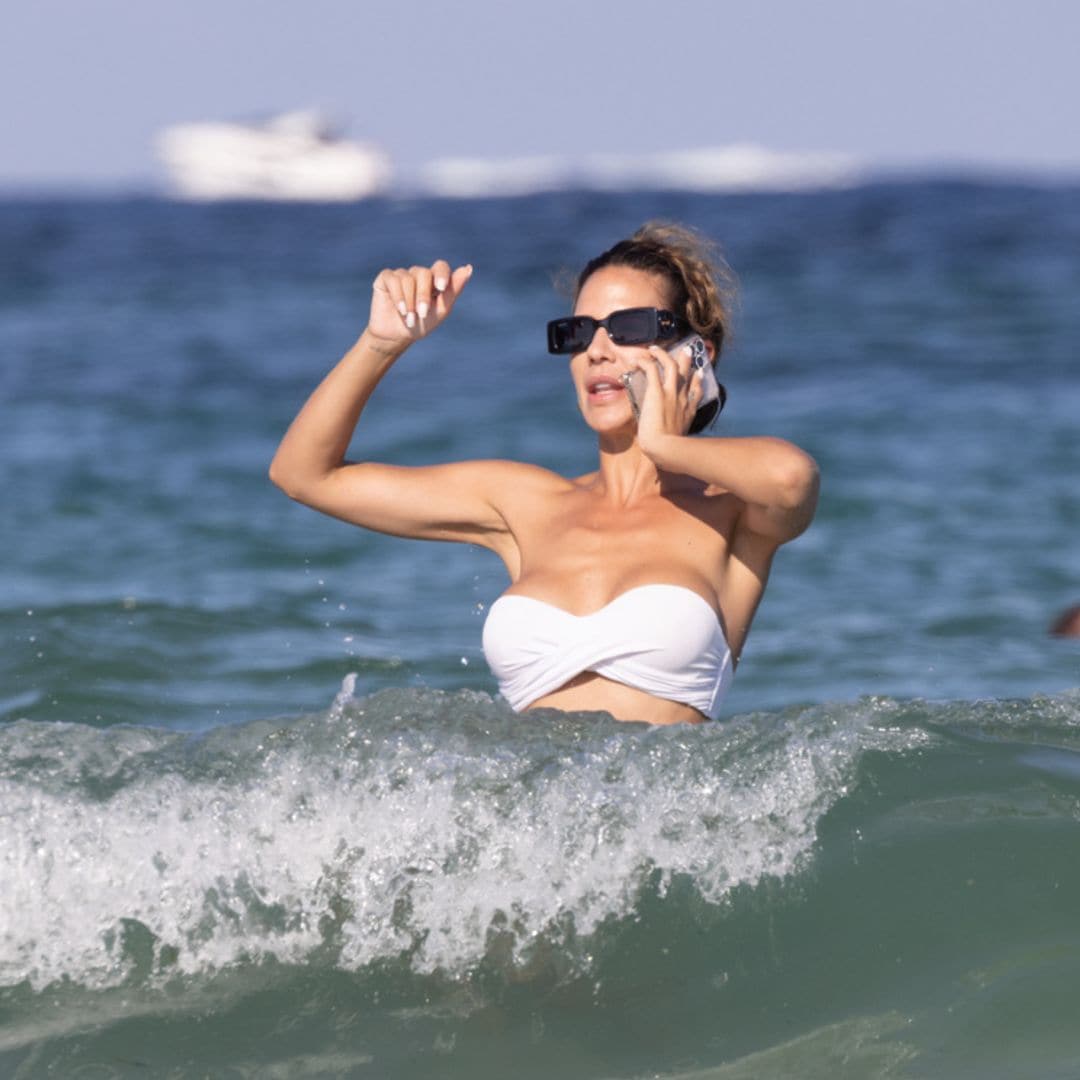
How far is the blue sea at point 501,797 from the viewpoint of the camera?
12.0ft

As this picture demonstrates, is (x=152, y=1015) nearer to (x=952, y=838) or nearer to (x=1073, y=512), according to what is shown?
(x=952, y=838)

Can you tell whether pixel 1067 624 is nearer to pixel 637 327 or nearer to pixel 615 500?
pixel 615 500

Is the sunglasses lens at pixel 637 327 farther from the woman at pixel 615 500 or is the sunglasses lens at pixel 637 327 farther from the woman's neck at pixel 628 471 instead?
the woman's neck at pixel 628 471

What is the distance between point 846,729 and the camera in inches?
173

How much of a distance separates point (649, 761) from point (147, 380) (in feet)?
39.7

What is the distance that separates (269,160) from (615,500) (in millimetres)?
93303

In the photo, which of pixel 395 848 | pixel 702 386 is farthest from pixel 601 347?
pixel 395 848

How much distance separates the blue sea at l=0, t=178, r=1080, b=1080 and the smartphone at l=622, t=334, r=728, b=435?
0.67 feet

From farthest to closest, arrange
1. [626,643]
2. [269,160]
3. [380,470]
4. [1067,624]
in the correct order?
[269,160]
[1067,624]
[380,470]
[626,643]

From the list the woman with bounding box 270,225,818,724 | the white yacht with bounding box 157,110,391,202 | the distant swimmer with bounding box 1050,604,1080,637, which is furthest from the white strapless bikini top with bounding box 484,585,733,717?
the white yacht with bounding box 157,110,391,202

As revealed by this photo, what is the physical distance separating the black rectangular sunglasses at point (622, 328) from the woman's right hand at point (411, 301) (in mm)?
→ 266

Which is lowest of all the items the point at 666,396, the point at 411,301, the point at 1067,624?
the point at 1067,624

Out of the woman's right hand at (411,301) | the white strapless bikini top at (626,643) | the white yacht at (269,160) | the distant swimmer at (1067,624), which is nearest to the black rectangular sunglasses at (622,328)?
the woman's right hand at (411,301)

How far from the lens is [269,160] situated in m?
94.4
